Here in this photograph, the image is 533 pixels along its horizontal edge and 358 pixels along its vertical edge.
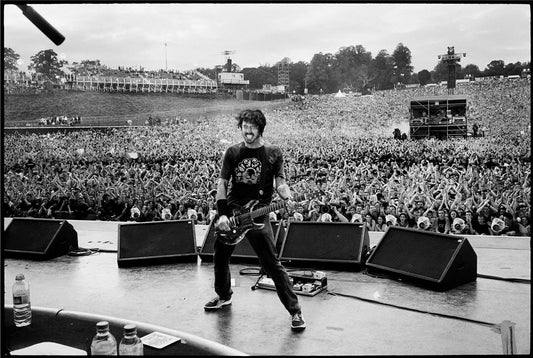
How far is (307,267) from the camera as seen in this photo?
Result: 5.21 metres

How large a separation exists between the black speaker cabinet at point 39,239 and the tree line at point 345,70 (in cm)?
227

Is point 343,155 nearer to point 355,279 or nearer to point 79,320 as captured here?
point 355,279

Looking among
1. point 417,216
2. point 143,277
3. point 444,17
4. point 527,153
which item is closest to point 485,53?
point 444,17

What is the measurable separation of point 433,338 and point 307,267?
2.02 m

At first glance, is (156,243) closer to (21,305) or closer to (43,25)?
(21,305)

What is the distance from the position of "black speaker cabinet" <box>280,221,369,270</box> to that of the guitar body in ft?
5.65

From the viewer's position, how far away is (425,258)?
4.51 metres

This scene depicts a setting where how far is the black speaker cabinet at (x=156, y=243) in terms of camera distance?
5449 mm

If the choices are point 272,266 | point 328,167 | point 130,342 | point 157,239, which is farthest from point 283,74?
point 130,342

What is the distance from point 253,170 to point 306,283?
143 centimetres

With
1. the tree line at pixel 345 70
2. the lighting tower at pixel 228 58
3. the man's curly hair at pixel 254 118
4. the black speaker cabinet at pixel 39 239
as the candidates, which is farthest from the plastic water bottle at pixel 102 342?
the lighting tower at pixel 228 58

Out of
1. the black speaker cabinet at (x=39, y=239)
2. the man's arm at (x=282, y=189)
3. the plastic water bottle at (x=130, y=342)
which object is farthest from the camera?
the black speaker cabinet at (x=39, y=239)

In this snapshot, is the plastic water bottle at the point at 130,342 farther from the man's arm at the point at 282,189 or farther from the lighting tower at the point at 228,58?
the lighting tower at the point at 228,58

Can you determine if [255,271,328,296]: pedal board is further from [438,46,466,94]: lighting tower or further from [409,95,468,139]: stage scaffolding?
[438,46,466,94]: lighting tower
